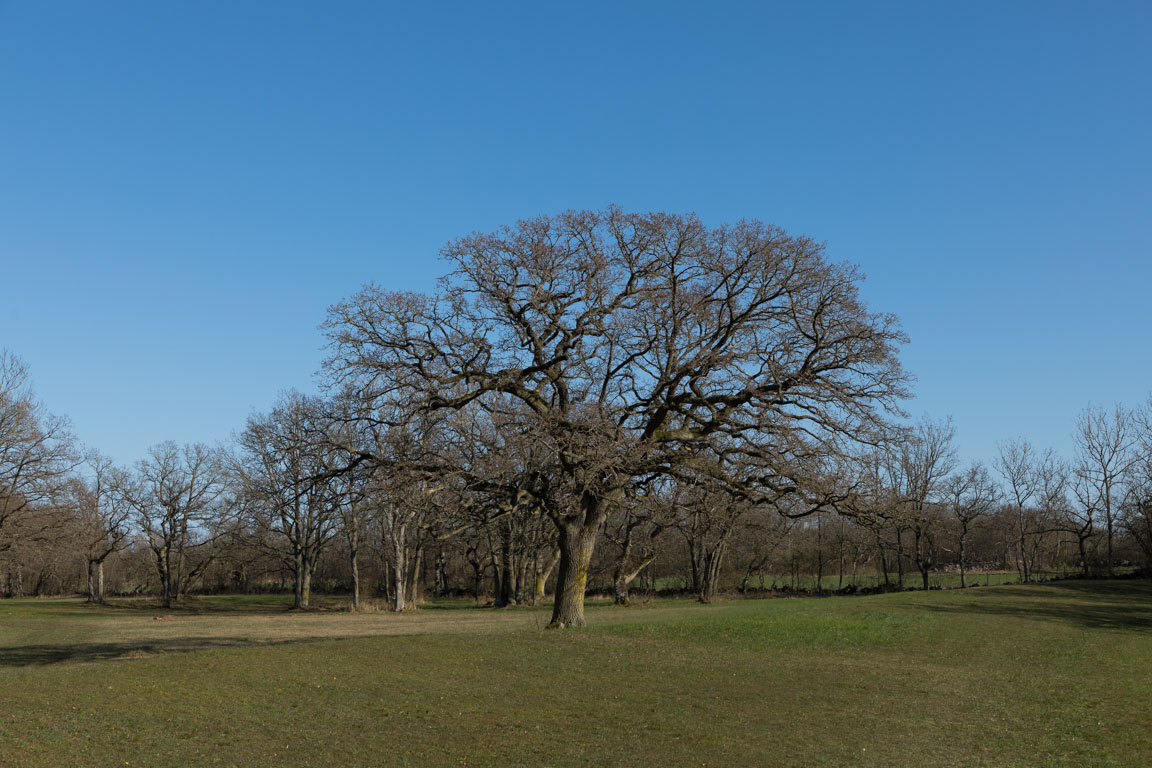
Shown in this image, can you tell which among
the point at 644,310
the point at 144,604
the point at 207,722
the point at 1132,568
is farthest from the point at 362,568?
the point at 207,722

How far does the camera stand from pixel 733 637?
25.7m

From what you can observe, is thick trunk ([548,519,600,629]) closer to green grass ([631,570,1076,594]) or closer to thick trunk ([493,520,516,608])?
thick trunk ([493,520,516,608])

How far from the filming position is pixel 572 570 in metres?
25.2

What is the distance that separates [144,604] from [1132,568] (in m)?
74.7

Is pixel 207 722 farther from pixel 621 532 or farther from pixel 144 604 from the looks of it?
pixel 144 604

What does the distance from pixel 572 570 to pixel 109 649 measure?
51.0 ft

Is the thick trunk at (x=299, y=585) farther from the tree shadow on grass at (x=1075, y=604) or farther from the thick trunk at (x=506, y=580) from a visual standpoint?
the tree shadow on grass at (x=1075, y=604)

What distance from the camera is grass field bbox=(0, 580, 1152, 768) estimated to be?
11.3 m

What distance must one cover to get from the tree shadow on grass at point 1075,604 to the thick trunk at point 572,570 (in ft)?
61.6

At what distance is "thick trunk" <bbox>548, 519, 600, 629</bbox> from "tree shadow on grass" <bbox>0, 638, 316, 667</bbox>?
7.97m

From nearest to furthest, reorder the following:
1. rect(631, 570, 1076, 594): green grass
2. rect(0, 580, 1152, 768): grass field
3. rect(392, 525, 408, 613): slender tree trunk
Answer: rect(0, 580, 1152, 768): grass field < rect(392, 525, 408, 613): slender tree trunk < rect(631, 570, 1076, 594): green grass

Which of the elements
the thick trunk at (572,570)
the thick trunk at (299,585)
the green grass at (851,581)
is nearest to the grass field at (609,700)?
the thick trunk at (572,570)

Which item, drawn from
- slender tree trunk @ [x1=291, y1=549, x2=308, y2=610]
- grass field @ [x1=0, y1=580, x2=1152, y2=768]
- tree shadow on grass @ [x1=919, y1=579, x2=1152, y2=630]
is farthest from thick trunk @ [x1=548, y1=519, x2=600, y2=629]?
slender tree trunk @ [x1=291, y1=549, x2=308, y2=610]

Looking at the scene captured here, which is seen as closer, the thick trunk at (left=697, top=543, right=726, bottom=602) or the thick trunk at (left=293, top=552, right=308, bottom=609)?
the thick trunk at (left=697, top=543, right=726, bottom=602)
